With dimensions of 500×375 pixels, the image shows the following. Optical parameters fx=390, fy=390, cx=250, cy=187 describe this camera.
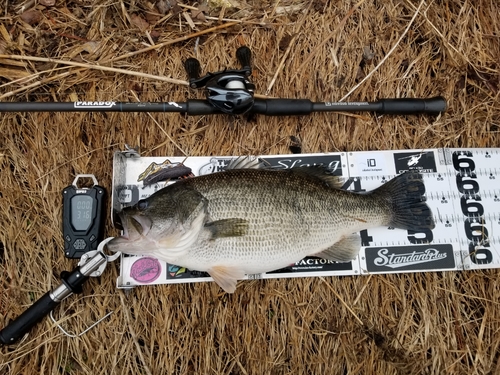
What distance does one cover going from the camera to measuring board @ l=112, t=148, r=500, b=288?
284 centimetres

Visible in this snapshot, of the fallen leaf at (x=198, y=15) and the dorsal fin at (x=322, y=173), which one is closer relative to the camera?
the dorsal fin at (x=322, y=173)

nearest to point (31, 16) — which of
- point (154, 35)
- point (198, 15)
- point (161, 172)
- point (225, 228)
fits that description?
point (154, 35)

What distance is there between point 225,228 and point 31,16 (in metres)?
2.38

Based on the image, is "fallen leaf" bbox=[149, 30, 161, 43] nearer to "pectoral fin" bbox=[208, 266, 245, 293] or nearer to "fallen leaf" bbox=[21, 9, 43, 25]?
"fallen leaf" bbox=[21, 9, 43, 25]

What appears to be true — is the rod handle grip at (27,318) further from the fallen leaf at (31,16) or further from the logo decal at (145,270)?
the fallen leaf at (31,16)

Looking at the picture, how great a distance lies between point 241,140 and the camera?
9.95 ft

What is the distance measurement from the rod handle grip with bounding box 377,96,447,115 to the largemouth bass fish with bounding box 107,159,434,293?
0.69 metres

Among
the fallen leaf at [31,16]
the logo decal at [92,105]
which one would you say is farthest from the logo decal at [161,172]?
the fallen leaf at [31,16]

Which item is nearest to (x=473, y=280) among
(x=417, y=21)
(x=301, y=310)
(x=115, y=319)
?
(x=301, y=310)

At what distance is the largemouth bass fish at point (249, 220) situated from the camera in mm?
2396

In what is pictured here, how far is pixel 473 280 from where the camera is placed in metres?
2.98

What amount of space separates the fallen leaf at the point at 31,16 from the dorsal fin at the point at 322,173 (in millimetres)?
2390

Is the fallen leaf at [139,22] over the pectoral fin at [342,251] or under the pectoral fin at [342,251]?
over

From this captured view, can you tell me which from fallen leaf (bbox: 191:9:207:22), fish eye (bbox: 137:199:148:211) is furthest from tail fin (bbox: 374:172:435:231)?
fallen leaf (bbox: 191:9:207:22)
